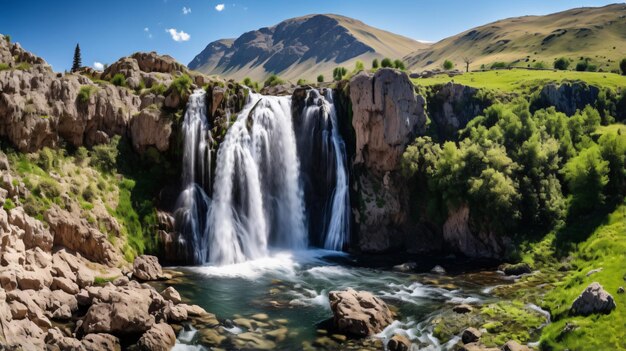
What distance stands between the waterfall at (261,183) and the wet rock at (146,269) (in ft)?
20.9

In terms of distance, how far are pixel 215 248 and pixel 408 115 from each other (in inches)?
1238

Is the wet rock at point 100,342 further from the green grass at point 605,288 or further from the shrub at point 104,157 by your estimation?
the shrub at point 104,157

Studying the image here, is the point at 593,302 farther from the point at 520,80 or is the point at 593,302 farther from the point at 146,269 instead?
the point at 520,80

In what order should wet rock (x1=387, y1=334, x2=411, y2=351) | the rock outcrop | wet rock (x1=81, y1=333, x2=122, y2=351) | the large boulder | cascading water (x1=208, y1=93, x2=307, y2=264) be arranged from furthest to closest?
the rock outcrop < cascading water (x1=208, y1=93, x2=307, y2=264) < the large boulder < wet rock (x1=387, y1=334, x2=411, y2=351) < wet rock (x1=81, y1=333, x2=122, y2=351)

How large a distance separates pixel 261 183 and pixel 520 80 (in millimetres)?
60947

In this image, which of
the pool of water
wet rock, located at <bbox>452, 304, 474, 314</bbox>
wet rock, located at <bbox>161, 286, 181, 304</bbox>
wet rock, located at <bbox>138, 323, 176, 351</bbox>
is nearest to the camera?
wet rock, located at <bbox>138, 323, 176, 351</bbox>

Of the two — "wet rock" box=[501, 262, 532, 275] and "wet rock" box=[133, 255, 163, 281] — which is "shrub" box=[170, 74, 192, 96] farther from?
"wet rock" box=[501, 262, 532, 275]

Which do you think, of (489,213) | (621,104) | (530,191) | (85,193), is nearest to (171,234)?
(85,193)

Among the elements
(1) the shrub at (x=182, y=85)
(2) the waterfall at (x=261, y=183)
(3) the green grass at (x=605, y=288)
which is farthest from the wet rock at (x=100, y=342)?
(1) the shrub at (x=182, y=85)

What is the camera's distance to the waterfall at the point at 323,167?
59253 millimetres

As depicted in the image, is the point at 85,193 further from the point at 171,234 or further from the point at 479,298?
the point at 479,298

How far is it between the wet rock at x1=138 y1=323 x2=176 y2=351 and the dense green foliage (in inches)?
1476

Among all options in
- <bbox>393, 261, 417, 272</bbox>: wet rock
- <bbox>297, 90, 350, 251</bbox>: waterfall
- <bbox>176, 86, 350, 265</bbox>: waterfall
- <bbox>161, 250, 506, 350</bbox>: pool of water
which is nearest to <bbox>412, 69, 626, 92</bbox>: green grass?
<bbox>297, 90, 350, 251</bbox>: waterfall

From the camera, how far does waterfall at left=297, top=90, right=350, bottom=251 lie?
5925 centimetres
